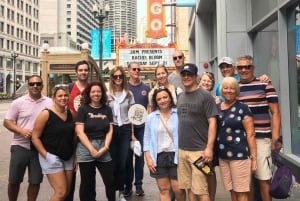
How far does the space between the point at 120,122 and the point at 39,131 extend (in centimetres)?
149

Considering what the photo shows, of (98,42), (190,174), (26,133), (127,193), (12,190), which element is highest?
(98,42)

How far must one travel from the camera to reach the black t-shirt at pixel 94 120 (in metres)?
4.99

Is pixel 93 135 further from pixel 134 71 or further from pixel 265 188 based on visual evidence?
Answer: pixel 265 188

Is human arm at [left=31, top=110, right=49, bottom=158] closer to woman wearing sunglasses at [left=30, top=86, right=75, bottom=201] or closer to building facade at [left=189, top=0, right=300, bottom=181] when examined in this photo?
woman wearing sunglasses at [left=30, top=86, right=75, bottom=201]

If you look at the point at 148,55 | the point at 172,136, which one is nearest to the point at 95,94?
the point at 172,136

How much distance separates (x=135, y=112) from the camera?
19.2 feet

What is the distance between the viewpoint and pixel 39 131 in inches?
188

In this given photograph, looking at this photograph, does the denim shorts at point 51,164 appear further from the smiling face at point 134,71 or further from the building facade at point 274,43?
the building facade at point 274,43

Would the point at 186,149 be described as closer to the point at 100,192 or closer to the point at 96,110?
the point at 96,110

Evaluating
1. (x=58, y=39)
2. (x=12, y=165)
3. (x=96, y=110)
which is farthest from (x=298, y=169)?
(x=58, y=39)

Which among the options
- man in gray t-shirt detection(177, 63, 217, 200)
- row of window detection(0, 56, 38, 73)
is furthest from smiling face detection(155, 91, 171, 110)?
row of window detection(0, 56, 38, 73)

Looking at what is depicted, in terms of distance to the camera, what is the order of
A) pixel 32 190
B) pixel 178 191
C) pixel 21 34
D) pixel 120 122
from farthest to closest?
pixel 21 34
pixel 120 122
pixel 32 190
pixel 178 191

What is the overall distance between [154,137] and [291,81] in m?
3.67

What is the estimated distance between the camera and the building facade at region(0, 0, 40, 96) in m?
94.2
